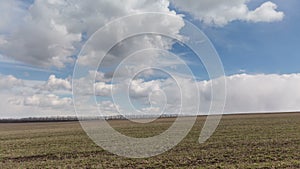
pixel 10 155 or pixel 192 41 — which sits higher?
pixel 192 41

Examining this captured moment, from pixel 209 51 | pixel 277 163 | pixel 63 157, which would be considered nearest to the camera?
pixel 209 51

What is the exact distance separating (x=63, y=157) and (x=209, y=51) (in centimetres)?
1415

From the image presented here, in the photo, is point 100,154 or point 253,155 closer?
point 253,155

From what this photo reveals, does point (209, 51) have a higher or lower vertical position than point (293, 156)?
higher

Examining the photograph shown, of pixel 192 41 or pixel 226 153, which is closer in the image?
pixel 192 41

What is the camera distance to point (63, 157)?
21344 millimetres

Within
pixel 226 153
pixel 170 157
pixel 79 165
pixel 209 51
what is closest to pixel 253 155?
pixel 226 153

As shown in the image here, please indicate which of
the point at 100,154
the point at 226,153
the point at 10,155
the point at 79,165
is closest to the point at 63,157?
the point at 100,154

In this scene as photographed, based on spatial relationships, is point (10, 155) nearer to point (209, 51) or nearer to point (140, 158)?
point (140, 158)

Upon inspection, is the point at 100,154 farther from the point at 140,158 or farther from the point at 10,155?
the point at 10,155

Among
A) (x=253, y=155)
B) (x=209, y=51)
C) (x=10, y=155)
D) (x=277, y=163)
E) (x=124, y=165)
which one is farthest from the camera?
(x=10, y=155)

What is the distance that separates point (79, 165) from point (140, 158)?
4.05 meters

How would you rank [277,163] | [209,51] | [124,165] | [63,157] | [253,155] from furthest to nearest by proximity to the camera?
1. [63,157]
2. [253,155]
3. [124,165]
4. [277,163]
5. [209,51]

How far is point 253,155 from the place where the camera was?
18.8m
